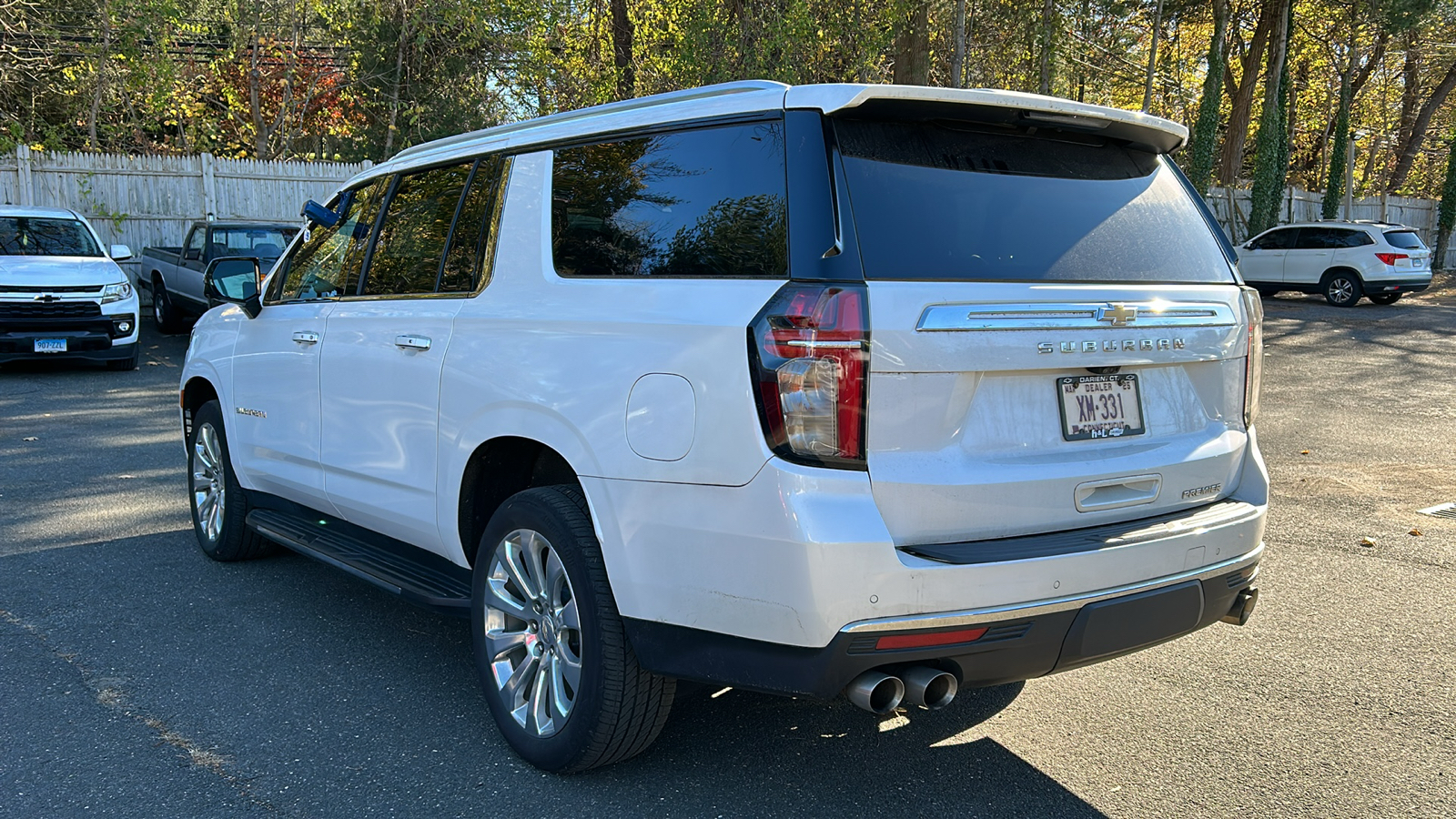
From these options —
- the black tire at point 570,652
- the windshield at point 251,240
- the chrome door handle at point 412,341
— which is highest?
the windshield at point 251,240

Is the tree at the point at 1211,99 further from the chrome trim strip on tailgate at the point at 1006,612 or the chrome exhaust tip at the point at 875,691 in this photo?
the chrome exhaust tip at the point at 875,691

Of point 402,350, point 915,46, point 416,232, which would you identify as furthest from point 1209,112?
point 402,350

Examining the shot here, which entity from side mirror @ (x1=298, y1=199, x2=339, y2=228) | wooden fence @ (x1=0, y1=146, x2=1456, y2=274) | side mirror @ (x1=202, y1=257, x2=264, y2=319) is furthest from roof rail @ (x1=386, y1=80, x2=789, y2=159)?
wooden fence @ (x1=0, y1=146, x2=1456, y2=274)

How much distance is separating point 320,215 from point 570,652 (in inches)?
107

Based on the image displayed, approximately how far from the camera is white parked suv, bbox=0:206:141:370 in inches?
486

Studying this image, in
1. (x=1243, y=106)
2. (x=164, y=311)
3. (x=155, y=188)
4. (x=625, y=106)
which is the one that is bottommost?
(x=164, y=311)

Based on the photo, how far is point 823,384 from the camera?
2783 millimetres

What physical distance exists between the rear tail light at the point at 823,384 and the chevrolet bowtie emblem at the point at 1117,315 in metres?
0.75

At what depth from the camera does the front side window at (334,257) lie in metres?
4.75

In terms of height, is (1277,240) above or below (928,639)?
above

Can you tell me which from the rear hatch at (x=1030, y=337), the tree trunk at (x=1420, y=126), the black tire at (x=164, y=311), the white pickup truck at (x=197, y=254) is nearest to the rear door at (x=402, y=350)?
the rear hatch at (x=1030, y=337)

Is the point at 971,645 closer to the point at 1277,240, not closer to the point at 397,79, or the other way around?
the point at 397,79

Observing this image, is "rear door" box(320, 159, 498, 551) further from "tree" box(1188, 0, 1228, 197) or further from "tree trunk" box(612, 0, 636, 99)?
"tree" box(1188, 0, 1228, 197)

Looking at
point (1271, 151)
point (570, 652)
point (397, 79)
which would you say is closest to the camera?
point (570, 652)
